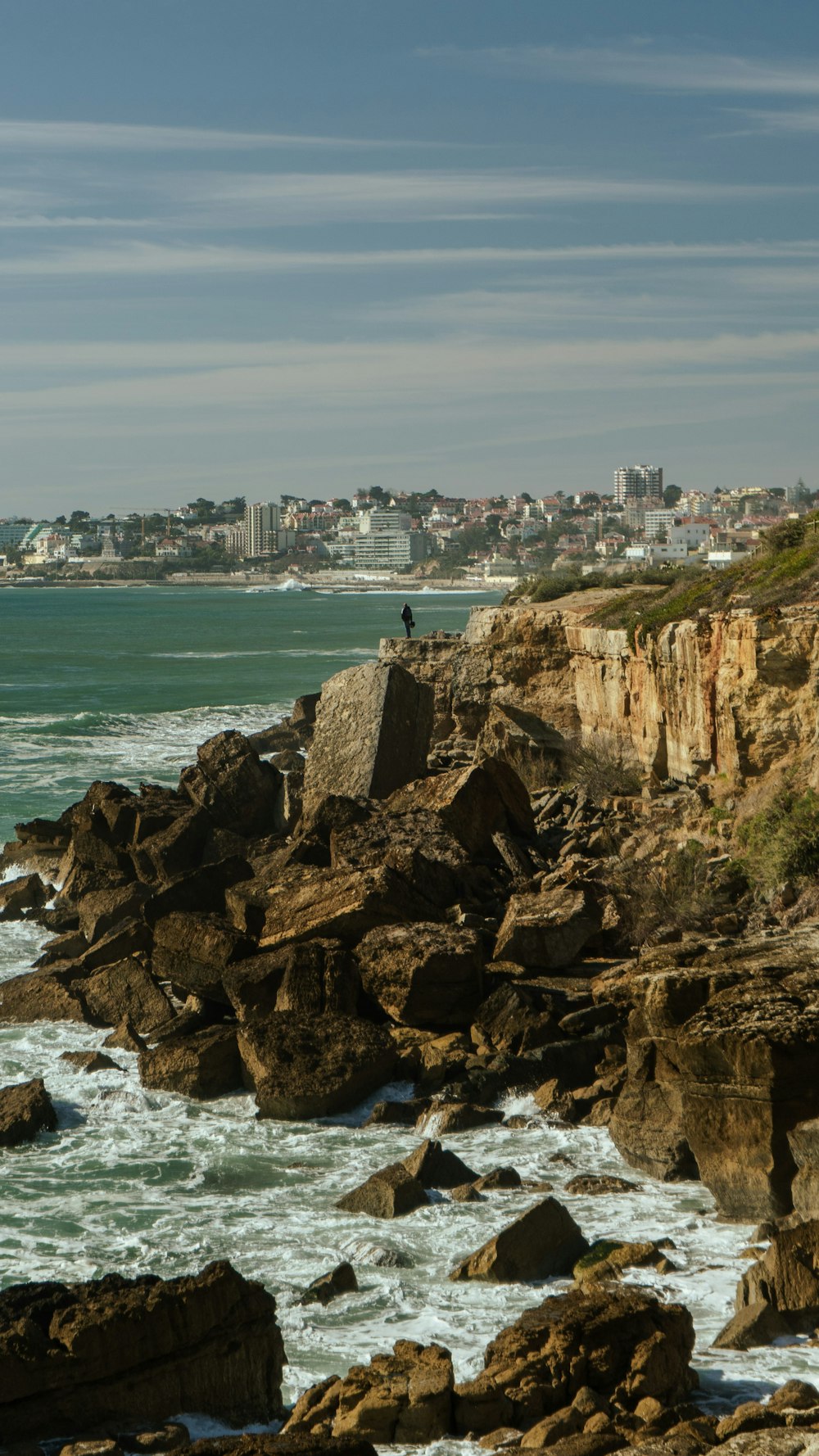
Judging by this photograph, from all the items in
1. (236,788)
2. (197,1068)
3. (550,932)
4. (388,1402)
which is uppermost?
(236,788)

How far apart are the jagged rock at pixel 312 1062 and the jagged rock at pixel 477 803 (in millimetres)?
4821

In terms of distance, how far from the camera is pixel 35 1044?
47.1 feet

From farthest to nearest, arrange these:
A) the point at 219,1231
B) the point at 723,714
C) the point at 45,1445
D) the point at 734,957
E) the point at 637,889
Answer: the point at 723,714 → the point at 637,889 → the point at 734,957 → the point at 219,1231 → the point at 45,1445

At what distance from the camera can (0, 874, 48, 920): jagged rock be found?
794 inches

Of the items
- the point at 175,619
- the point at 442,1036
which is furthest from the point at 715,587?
the point at 175,619

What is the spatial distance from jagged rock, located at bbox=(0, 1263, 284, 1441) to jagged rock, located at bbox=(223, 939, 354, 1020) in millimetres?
5351

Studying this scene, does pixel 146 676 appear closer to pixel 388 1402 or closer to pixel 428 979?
pixel 428 979

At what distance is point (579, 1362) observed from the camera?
7.02m

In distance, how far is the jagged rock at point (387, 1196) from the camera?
987 cm

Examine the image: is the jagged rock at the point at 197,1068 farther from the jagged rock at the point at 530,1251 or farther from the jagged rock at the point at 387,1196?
the jagged rock at the point at 530,1251

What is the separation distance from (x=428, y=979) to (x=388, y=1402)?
6180 millimetres

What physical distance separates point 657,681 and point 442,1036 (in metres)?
8.90

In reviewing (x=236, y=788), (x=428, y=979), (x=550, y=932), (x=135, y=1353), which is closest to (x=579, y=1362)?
(x=135, y=1353)

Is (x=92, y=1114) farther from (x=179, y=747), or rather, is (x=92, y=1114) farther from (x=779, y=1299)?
(x=179, y=747)
